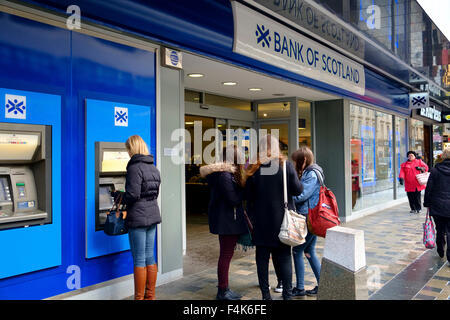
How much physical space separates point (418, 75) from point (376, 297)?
9081mm

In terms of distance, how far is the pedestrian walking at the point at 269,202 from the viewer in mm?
3451

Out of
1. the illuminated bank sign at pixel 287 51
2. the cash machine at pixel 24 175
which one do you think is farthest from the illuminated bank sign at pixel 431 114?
the cash machine at pixel 24 175

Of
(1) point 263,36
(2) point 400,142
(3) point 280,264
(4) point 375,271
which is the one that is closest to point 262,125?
(1) point 263,36

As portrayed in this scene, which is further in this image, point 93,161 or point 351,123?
point 351,123

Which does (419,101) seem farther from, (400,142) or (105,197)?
(105,197)

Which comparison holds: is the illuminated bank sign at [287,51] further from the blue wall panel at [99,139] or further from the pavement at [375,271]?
the pavement at [375,271]

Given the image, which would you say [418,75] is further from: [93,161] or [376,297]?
[93,161]

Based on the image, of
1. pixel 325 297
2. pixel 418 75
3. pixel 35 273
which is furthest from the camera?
pixel 418 75

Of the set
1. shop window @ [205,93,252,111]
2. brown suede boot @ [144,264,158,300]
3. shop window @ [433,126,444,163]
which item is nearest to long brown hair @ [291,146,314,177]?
brown suede boot @ [144,264,158,300]

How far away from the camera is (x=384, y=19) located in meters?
7.08

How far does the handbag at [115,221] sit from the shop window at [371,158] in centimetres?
687

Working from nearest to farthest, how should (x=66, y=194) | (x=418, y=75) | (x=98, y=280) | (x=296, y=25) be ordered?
(x=66, y=194), (x=98, y=280), (x=296, y=25), (x=418, y=75)

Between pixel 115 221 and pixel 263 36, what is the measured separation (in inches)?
122

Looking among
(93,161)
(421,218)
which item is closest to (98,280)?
(93,161)
